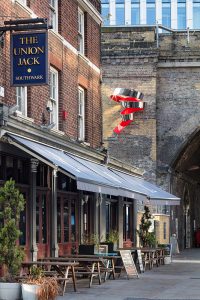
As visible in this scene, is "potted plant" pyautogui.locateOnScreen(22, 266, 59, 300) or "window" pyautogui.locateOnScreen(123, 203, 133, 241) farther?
"window" pyautogui.locateOnScreen(123, 203, 133, 241)

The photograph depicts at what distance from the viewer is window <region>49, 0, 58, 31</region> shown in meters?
23.6

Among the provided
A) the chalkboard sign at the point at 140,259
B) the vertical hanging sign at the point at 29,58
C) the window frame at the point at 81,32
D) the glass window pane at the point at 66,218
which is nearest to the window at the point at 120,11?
the window frame at the point at 81,32

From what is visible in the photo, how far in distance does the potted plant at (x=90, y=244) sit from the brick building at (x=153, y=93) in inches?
592

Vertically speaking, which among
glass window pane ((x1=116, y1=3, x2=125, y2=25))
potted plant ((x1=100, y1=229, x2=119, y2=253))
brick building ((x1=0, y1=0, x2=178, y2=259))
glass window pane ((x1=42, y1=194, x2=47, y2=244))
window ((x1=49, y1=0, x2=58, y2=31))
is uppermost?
glass window pane ((x1=116, y1=3, x2=125, y2=25))

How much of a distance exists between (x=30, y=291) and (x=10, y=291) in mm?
486

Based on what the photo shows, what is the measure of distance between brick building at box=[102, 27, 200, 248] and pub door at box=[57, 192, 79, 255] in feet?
51.4

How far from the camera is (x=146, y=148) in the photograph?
41.1 m

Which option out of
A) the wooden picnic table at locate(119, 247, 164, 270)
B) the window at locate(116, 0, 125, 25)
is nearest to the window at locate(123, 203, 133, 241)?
the wooden picnic table at locate(119, 247, 164, 270)

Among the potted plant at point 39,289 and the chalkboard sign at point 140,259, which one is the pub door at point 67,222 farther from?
the potted plant at point 39,289

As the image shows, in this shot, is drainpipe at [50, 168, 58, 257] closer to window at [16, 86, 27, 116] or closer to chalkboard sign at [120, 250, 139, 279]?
chalkboard sign at [120, 250, 139, 279]

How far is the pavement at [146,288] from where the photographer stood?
17.4m

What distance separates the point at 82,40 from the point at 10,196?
1260 centimetres

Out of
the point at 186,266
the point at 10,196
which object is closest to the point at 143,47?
the point at 186,266

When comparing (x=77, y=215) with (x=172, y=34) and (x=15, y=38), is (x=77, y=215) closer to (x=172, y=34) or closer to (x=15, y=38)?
(x=15, y=38)
